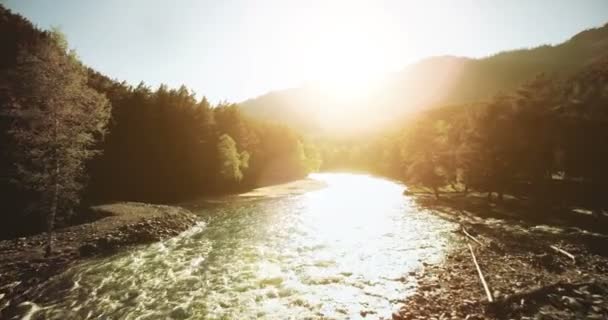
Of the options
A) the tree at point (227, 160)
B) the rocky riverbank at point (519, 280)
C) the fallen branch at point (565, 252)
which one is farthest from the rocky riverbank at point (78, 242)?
the fallen branch at point (565, 252)

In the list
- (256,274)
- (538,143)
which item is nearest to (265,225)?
(256,274)

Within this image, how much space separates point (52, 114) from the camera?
781 inches

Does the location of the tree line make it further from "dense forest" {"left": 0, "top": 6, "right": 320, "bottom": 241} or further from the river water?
"dense forest" {"left": 0, "top": 6, "right": 320, "bottom": 241}

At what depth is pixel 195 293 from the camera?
17188 millimetres

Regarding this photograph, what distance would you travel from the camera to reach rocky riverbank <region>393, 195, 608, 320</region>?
46.0 ft

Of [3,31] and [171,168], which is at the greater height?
[3,31]

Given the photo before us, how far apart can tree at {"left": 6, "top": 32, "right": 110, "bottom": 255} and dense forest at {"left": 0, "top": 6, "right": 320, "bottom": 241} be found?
65 mm

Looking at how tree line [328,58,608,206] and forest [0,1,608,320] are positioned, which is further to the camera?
tree line [328,58,608,206]

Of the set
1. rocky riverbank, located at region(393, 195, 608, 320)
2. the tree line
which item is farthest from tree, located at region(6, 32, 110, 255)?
the tree line

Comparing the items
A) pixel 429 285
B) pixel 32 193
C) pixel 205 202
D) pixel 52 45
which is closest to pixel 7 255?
pixel 32 193

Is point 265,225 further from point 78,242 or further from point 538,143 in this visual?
point 538,143

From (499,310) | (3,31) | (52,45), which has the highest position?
(3,31)

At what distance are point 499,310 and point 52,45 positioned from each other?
30.2 metres

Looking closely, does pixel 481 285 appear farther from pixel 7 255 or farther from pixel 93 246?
pixel 7 255
